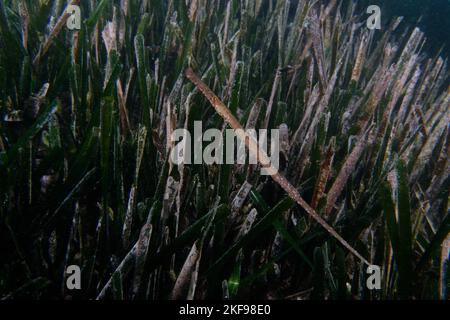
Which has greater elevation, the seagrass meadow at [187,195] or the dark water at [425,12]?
the dark water at [425,12]

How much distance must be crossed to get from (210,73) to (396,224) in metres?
1.07

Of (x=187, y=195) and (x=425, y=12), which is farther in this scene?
(x=425, y=12)

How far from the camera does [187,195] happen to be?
1269 millimetres

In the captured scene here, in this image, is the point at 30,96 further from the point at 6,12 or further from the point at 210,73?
the point at 210,73

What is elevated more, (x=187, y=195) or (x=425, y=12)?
(x=425, y=12)

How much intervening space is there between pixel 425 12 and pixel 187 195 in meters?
3.24

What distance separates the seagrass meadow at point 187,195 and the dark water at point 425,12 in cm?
194

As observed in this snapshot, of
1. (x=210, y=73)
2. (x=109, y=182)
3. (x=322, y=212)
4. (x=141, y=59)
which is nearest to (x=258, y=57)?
(x=210, y=73)

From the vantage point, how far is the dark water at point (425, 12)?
326 centimetres

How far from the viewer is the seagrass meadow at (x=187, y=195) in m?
1.05

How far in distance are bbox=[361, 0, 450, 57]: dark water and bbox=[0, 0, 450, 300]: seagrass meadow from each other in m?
1.94

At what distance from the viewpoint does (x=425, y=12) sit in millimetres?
3248

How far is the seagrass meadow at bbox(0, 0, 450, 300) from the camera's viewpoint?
1.05m

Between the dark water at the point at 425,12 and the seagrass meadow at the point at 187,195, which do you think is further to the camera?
the dark water at the point at 425,12
